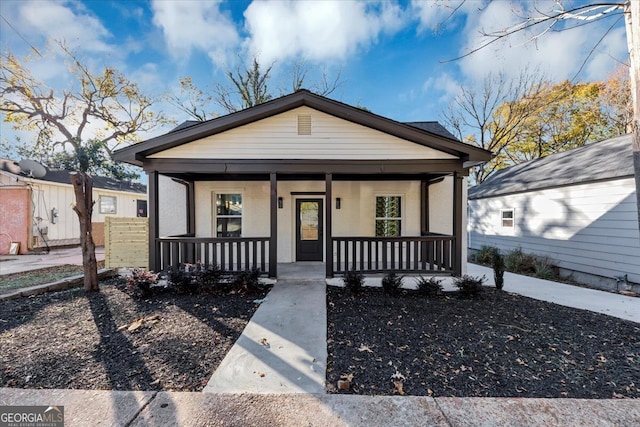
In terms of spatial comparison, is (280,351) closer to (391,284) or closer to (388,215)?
(391,284)

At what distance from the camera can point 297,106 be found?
6199mm

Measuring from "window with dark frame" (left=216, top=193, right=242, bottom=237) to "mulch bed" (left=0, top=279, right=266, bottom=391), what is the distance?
9.89ft

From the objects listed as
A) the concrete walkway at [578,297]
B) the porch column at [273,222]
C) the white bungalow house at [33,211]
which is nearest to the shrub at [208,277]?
the porch column at [273,222]

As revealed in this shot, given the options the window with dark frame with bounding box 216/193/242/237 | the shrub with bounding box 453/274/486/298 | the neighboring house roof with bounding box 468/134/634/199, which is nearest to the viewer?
the shrub with bounding box 453/274/486/298

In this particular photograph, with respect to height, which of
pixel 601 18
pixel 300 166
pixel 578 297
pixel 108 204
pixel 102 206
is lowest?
pixel 578 297

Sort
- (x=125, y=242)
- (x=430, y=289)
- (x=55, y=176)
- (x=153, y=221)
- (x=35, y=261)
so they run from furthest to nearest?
(x=55, y=176) < (x=35, y=261) < (x=125, y=242) < (x=153, y=221) < (x=430, y=289)

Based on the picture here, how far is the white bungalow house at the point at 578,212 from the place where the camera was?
678 cm

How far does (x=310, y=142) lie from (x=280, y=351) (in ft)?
14.5

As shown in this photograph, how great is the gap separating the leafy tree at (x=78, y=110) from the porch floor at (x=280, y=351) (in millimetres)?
21371

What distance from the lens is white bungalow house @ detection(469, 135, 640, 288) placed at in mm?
6777

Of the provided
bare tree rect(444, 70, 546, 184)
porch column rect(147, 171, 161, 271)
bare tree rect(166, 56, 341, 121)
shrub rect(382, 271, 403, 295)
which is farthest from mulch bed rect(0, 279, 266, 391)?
bare tree rect(444, 70, 546, 184)

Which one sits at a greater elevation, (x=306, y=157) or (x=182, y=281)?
(x=306, y=157)

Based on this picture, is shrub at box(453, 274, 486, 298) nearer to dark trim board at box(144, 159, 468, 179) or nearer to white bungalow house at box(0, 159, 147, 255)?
dark trim board at box(144, 159, 468, 179)

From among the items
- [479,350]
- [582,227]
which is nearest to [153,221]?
[479,350]
